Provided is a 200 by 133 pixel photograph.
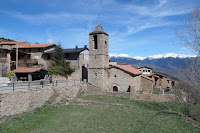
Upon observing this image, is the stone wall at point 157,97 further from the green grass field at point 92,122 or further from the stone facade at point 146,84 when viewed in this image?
the stone facade at point 146,84

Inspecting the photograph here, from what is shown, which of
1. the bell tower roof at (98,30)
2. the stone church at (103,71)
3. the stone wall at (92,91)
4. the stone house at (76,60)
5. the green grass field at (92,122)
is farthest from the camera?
the stone house at (76,60)

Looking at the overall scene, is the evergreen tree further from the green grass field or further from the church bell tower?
the green grass field

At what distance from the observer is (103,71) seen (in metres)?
25.2

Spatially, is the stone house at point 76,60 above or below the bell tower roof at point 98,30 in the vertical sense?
below

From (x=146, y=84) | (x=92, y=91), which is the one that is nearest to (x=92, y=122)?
(x=92, y=91)

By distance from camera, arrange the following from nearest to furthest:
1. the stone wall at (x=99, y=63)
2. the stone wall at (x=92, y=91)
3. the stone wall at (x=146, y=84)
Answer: the stone wall at (x=92, y=91) < the stone wall at (x=99, y=63) < the stone wall at (x=146, y=84)

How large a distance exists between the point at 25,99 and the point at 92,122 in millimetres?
7057

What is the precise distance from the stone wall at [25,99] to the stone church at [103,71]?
801cm

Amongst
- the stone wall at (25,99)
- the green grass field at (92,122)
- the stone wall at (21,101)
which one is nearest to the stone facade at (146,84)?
the green grass field at (92,122)

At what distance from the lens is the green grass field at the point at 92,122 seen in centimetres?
1043

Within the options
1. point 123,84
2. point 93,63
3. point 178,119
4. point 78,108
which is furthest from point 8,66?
point 178,119

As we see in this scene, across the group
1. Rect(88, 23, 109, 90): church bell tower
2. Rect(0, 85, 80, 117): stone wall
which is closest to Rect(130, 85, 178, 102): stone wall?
Rect(88, 23, 109, 90): church bell tower

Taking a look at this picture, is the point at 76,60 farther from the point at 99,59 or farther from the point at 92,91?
the point at 92,91

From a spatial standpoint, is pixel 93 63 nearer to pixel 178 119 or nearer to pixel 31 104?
pixel 31 104
